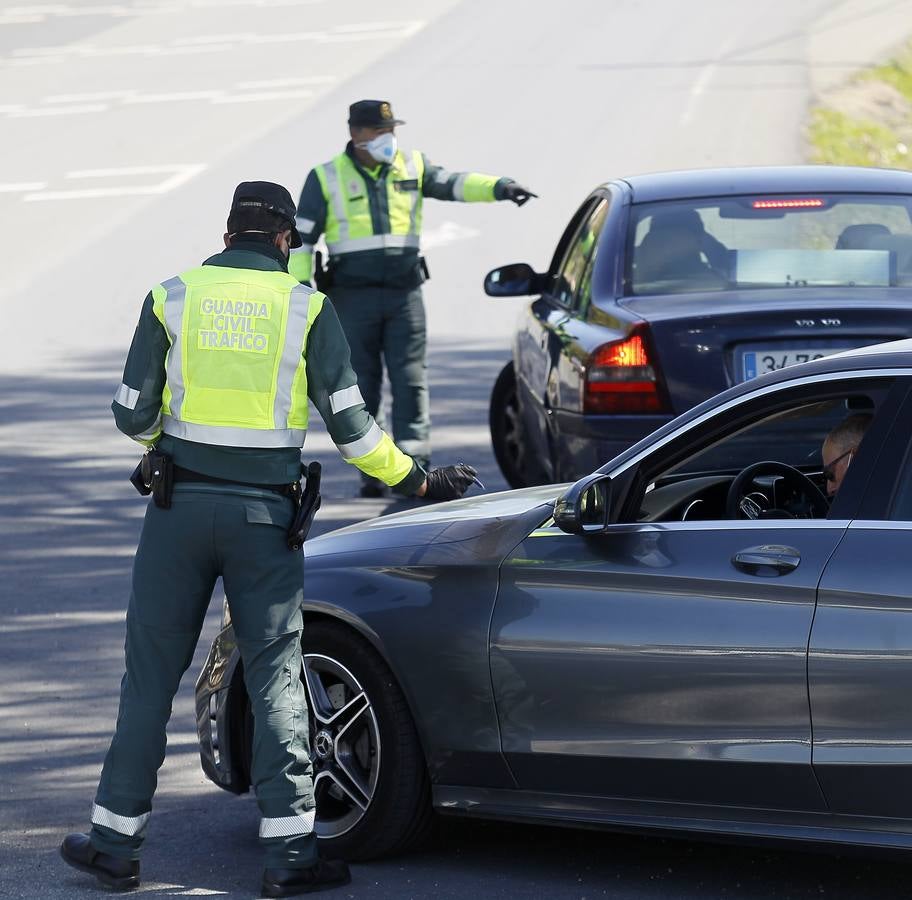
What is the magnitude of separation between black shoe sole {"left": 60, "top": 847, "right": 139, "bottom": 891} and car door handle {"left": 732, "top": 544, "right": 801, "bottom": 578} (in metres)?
1.77

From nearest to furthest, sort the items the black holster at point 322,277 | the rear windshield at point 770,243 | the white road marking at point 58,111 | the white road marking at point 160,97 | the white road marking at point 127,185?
the rear windshield at point 770,243 < the black holster at point 322,277 < the white road marking at point 127,185 < the white road marking at point 58,111 < the white road marking at point 160,97

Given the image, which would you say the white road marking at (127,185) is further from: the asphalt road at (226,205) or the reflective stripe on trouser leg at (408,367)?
the reflective stripe on trouser leg at (408,367)

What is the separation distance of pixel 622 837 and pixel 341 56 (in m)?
25.9

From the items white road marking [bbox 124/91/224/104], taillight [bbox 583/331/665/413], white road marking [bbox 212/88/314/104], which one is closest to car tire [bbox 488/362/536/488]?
taillight [bbox 583/331/665/413]

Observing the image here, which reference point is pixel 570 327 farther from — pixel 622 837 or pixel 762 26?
pixel 762 26

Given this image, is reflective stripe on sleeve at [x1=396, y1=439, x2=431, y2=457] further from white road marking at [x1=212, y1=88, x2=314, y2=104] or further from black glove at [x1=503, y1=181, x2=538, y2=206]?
white road marking at [x1=212, y1=88, x2=314, y2=104]

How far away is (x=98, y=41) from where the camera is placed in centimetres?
3362

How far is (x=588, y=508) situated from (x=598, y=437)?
2652mm

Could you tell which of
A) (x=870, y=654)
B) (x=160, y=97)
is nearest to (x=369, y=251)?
(x=870, y=654)

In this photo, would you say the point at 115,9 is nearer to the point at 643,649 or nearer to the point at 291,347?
the point at 291,347

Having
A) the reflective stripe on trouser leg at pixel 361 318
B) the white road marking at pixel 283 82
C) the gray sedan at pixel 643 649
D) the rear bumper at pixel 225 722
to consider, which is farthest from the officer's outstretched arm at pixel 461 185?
the white road marking at pixel 283 82

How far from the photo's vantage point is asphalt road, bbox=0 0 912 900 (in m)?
5.44

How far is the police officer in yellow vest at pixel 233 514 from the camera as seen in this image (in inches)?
197

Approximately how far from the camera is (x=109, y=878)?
509 centimetres
